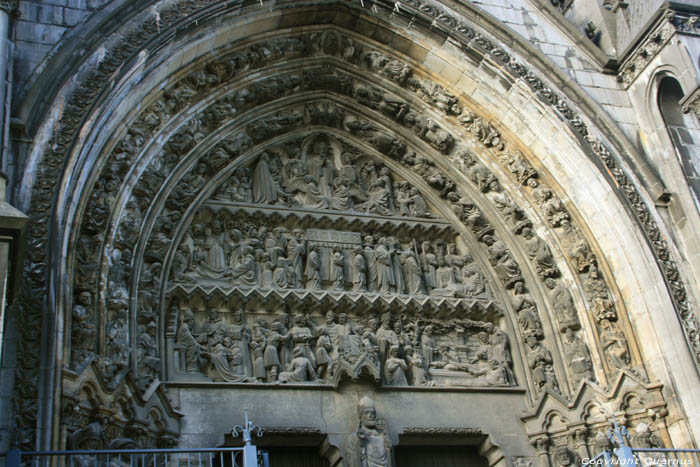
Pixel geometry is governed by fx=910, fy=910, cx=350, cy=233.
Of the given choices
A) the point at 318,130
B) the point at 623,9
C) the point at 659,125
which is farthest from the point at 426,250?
the point at 623,9

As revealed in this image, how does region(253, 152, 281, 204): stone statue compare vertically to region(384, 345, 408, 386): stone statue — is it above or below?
above

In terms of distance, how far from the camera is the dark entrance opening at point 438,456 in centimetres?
919

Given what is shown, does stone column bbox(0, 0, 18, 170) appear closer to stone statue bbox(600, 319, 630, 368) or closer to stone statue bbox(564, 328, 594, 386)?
stone statue bbox(564, 328, 594, 386)

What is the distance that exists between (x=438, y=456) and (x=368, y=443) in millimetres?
1015

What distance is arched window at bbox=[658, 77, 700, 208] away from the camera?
9.80 metres

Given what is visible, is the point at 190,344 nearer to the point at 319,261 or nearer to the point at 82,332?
the point at 82,332

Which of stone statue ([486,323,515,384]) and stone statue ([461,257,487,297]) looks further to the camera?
stone statue ([461,257,487,297])

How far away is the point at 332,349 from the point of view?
9.35 meters

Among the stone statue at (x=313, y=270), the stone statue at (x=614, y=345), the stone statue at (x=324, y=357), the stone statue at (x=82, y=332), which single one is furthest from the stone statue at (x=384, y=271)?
the stone statue at (x=82, y=332)

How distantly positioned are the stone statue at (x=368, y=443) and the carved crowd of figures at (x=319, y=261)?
1591 millimetres

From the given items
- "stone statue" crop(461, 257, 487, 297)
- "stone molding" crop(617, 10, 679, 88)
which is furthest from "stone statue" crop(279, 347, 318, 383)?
"stone molding" crop(617, 10, 679, 88)

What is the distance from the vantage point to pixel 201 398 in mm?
8562

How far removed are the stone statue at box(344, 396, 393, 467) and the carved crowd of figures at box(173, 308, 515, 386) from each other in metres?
0.50

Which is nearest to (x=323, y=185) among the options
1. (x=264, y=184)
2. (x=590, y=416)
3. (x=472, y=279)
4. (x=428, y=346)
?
(x=264, y=184)
